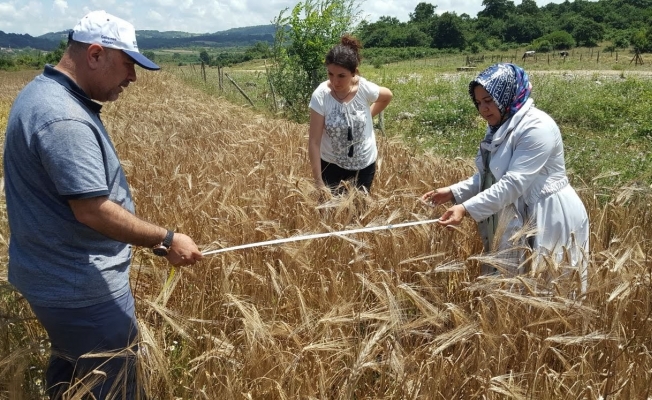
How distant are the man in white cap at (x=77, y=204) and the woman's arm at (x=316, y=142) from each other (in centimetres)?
177

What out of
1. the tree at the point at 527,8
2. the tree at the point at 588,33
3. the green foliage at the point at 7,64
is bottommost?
the green foliage at the point at 7,64

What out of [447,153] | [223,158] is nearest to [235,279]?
[223,158]

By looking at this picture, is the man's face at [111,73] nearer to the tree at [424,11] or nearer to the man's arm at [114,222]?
the man's arm at [114,222]

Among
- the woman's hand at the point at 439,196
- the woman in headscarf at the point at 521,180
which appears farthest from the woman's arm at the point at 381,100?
the woman in headscarf at the point at 521,180

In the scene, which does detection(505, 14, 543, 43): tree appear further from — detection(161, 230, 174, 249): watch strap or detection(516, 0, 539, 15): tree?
detection(161, 230, 174, 249): watch strap

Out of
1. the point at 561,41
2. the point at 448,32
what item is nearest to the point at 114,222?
the point at 561,41

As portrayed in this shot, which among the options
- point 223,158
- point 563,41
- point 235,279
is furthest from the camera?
point 563,41

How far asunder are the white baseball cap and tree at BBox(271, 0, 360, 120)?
9.47 meters

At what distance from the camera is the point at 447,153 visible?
26.1ft

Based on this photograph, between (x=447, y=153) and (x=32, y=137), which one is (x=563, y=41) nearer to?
(x=447, y=153)

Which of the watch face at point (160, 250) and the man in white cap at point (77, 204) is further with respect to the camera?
the watch face at point (160, 250)

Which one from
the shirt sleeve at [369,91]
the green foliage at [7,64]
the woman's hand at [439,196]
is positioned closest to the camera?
the woman's hand at [439,196]

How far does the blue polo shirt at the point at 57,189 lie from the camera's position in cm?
159

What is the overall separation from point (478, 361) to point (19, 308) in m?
2.14
